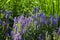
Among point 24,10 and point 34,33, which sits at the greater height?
point 24,10

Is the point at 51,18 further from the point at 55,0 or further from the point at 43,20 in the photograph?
the point at 55,0

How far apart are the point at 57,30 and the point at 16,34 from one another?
0.56 metres

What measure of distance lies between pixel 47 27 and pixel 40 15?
0.22 meters

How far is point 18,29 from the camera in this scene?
8.89 ft

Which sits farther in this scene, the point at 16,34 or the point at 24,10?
the point at 24,10

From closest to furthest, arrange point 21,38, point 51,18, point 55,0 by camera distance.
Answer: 1. point 21,38
2. point 51,18
3. point 55,0

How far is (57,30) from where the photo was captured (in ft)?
9.02

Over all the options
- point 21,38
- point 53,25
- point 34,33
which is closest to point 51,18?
point 53,25

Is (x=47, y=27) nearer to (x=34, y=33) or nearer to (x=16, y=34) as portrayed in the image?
(x=34, y=33)

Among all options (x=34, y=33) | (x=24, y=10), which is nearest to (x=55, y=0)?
(x=24, y=10)

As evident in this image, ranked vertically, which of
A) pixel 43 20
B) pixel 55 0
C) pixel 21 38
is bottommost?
pixel 21 38

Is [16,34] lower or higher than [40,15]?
lower

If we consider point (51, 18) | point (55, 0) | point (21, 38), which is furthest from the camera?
point (55, 0)

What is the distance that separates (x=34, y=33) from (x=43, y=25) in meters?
0.19
